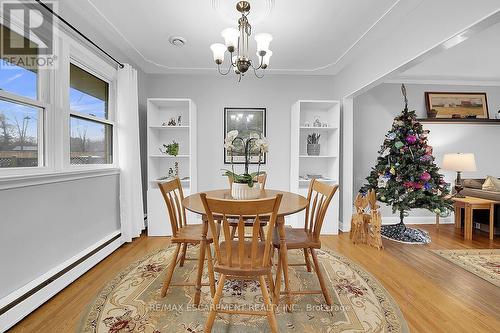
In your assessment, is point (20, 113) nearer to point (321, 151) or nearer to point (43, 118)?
point (43, 118)

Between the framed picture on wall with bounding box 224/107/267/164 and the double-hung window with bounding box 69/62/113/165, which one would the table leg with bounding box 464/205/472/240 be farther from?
the double-hung window with bounding box 69/62/113/165

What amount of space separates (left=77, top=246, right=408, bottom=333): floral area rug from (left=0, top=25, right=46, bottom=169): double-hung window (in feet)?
4.16

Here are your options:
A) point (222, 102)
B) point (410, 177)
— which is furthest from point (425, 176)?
point (222, 102)

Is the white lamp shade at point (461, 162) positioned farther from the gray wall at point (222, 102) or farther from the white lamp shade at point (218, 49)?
the white lamp shade at point (218, 49)

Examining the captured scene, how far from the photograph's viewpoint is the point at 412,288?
6.88 ft

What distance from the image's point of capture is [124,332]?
154cm

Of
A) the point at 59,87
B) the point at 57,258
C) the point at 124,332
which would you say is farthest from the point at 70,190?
the point at 124,332

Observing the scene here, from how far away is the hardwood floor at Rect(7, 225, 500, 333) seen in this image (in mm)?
1661

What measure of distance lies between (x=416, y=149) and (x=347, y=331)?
8.82 feet

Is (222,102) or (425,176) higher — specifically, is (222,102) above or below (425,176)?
above

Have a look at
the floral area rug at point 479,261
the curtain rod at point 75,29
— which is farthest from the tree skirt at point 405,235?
the curtain rod at point 75,29

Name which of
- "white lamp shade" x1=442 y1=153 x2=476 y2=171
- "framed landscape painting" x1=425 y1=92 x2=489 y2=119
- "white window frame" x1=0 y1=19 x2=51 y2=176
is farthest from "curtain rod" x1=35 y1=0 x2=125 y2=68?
"white lamp shade" x1=442 y1=153 x2=476 y2=171

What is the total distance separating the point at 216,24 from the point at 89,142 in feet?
6.35

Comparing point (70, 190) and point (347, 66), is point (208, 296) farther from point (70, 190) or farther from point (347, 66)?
point (347, 66)
